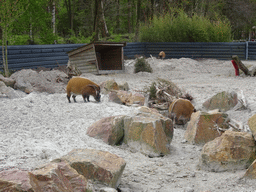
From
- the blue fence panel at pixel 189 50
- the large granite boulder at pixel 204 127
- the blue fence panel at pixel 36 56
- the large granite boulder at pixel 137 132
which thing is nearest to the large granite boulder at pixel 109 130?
the large granite boulder at pixel 137 132

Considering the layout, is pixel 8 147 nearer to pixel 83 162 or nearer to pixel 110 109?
pixel 83 162

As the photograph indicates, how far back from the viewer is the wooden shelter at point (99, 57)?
10.7 meters

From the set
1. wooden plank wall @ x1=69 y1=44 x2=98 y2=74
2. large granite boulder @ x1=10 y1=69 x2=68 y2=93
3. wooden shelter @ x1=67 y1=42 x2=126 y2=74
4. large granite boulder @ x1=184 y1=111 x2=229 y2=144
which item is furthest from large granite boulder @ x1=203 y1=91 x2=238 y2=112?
wooden plank wall @ x1=69 y1=44 x2=98 y2=74

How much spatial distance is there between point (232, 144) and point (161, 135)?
108 centimetres

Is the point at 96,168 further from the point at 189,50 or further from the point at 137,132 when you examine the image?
the point at 189,50

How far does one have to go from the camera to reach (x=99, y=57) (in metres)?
12.2

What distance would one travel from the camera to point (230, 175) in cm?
306

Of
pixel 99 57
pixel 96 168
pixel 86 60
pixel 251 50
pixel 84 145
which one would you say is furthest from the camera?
pixel 251 50

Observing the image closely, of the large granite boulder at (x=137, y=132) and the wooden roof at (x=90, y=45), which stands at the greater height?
the wooden roof at (x=90, y=45)

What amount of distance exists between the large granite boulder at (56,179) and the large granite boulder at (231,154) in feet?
5.42

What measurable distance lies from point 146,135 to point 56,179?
7.03 ft

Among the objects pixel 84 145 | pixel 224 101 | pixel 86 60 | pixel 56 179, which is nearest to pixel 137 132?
pixel 84 145

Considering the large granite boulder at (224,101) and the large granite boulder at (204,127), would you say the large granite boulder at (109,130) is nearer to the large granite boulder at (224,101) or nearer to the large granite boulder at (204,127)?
the large granite boulder at (204,127)

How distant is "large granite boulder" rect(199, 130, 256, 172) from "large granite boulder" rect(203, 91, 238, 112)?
255cm
